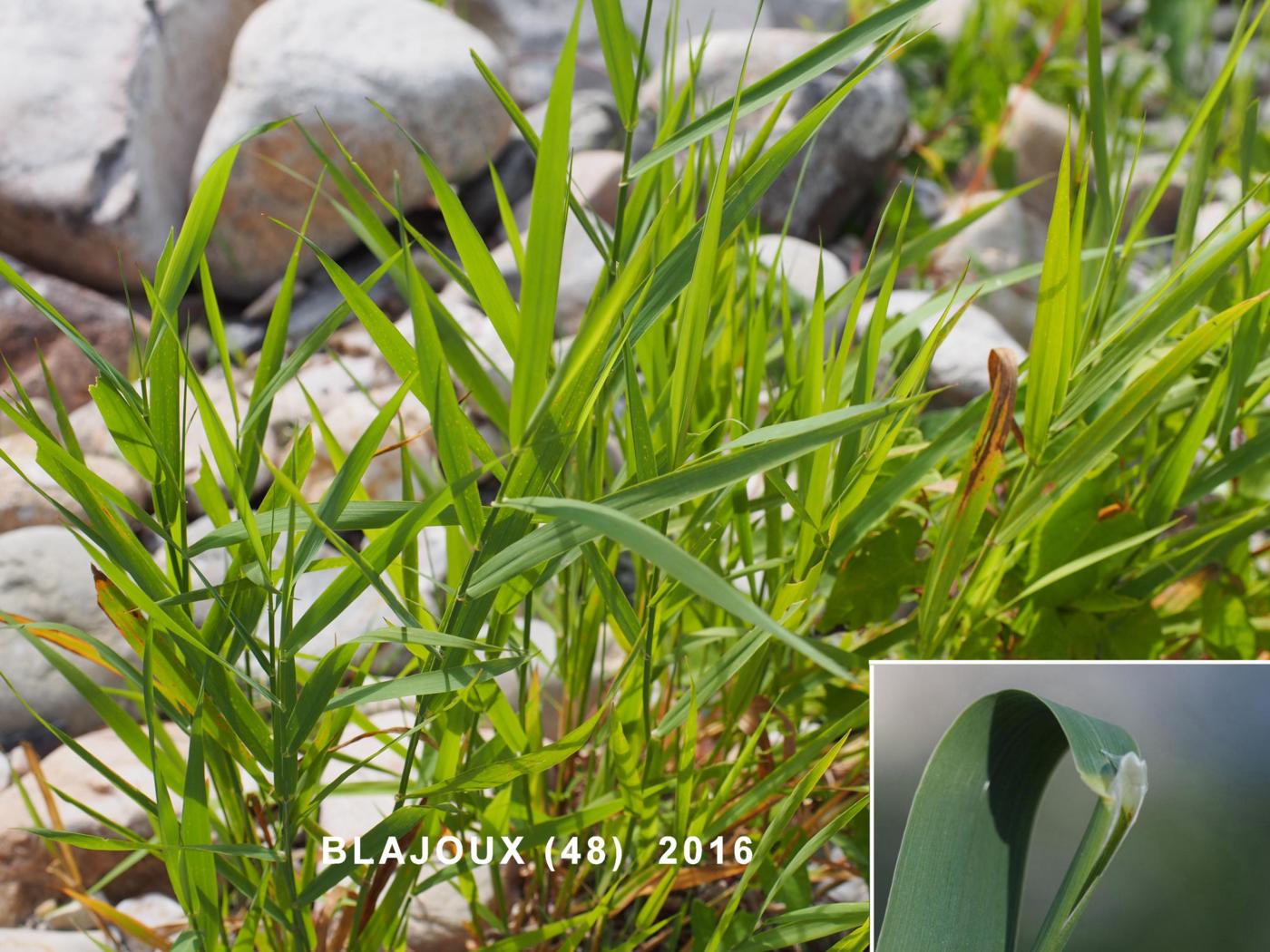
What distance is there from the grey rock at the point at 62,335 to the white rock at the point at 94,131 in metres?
0.08

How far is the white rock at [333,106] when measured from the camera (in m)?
1.76

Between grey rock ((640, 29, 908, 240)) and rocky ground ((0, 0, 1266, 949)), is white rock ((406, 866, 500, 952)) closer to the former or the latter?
rocky ground ((0, 0, 1266, 949))

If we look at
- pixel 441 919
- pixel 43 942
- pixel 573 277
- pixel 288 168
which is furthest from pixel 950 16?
pixel 43 942

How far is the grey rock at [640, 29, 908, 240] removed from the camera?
76.7 inches

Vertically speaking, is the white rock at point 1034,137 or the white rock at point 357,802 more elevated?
the white rock at point 1034,137

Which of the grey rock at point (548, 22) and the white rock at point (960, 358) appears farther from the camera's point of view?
the grey rock at point (548, 22)

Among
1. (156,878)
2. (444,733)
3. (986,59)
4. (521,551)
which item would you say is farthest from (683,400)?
(986,59)

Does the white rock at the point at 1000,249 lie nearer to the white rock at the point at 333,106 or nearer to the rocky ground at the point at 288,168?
the rocky ground at the point at 288,168

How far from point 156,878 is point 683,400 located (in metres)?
0.71

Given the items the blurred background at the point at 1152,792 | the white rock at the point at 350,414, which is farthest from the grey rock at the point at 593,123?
the blurred background at the point at 1152,792

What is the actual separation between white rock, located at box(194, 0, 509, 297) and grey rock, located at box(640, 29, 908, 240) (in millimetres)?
346

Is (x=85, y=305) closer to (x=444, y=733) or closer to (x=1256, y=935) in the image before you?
(x=444, y=733)

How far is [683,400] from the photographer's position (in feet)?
1.65

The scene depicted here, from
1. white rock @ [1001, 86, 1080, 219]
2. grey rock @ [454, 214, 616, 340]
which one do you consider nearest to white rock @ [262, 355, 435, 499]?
grey rock @ [454, 214, 616, 340]
